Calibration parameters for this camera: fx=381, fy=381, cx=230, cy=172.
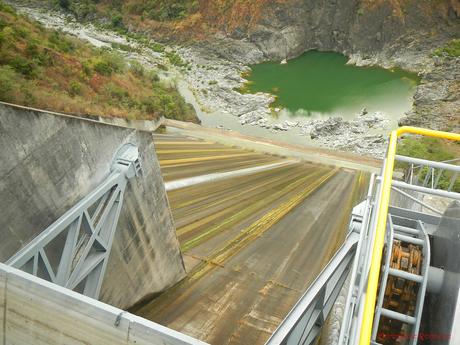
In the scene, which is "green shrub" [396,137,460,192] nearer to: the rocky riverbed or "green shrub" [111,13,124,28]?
the rocky riverbed

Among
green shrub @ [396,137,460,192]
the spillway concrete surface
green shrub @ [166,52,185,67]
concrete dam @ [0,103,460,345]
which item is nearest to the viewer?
concrete dam @ [0,103,460,345]

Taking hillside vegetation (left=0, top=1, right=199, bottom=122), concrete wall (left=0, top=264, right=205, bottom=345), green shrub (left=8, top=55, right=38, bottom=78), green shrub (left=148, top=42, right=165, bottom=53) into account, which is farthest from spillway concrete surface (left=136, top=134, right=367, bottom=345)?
green shrub (left=148, top=42, right=165, bottom=53)

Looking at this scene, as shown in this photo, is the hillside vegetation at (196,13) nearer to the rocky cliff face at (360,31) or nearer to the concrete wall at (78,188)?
the rocky cliff face at (360,31)

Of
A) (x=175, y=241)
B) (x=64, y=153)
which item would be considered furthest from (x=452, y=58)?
(x=64, y=153)

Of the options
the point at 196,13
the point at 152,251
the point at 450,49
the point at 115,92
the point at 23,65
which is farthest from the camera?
the point at 196,13

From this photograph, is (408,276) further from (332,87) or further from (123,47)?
(123,47)

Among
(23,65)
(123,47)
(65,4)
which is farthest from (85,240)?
(65,4)
